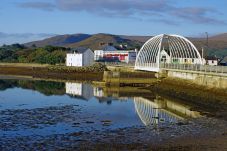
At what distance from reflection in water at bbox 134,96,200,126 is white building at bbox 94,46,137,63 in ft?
181

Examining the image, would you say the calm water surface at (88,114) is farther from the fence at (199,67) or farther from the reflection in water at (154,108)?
the fence at (199,67)

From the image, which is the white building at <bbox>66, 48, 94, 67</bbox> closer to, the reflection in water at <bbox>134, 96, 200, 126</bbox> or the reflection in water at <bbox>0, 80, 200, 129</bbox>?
the reflection in water at <bbox>0, 80, 200, 129</bbox>

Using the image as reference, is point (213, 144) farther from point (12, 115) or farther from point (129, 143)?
point (12, 115)

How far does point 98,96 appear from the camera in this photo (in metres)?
39.5

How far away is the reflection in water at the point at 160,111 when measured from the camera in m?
24.9

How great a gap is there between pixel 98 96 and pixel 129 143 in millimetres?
21927

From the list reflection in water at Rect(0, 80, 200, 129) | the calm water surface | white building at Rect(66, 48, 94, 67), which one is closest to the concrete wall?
reflection in water at Rect(0, 80, 200, 129)

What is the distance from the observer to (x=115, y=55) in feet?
323

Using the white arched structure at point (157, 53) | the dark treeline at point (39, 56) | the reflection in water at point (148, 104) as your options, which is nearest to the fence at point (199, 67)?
the reflection in water at point (148, 104)

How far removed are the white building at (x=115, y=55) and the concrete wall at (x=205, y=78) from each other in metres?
47.3

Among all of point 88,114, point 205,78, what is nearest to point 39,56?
point 205,78

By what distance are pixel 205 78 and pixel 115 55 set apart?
62.6 m

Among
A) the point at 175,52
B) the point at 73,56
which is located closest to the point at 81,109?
the point at 175,52

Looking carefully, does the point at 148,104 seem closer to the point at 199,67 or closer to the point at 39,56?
the point at 199,67
